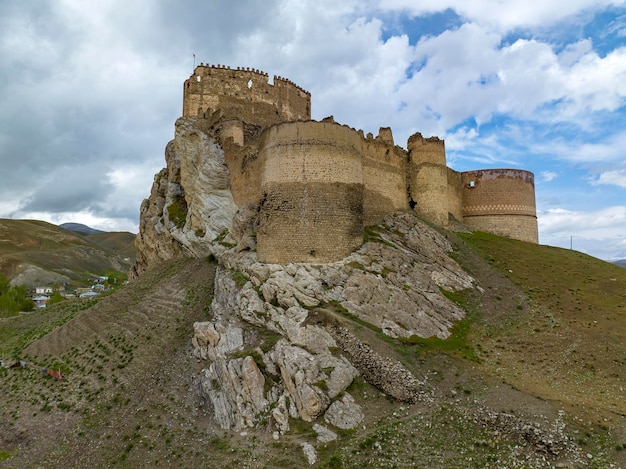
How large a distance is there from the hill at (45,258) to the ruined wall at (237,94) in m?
97.3

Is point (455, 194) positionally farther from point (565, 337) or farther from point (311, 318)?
point (311, 318)

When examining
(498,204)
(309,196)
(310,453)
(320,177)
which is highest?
(498,204)

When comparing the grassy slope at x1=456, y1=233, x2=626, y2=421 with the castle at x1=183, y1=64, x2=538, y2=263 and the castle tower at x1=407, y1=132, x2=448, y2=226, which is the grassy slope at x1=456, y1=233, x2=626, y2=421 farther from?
the castle at x1=183, y1=64, x2=538, y2=263

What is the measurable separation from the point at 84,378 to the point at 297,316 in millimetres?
13108

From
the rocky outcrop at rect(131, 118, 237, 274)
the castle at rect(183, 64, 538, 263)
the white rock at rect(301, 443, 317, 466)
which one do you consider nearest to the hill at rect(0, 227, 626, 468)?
the white rock at rect(301, 443, 317, 466)

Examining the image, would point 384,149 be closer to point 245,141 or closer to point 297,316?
point 245,141

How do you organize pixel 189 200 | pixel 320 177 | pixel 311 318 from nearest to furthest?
1. pixel 311 318
2. pixel 320 177
3. pixel 189 200

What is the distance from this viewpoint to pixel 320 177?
26.7m

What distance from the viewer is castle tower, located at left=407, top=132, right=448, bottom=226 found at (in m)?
36.8

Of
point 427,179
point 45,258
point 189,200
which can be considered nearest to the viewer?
point 427,179

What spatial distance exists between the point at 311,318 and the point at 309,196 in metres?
7.79

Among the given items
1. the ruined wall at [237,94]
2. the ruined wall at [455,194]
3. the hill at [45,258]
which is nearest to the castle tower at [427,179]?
the ruined wall at [455,194]

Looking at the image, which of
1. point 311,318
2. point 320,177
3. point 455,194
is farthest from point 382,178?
point 311,318

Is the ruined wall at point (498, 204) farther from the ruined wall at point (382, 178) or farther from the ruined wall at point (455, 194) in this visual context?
the ruined wall at point (382, 178)
